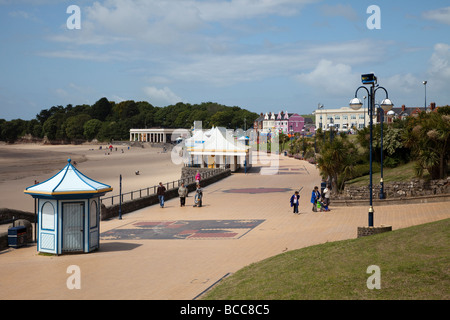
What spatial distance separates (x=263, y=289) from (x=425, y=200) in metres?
16.8

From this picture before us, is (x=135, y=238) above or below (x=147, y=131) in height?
below

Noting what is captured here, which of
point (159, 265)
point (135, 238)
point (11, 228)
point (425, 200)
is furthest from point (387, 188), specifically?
point (11, 228)

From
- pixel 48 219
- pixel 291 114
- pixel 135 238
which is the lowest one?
pixel 135 238

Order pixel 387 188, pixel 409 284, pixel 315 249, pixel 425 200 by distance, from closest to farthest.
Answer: pixel 409 284 < pixel 315 249 < pixel 425 200 < pixel 387 188

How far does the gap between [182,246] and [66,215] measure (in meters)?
4.10

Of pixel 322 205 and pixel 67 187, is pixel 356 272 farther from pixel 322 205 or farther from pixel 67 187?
pixel 322 205

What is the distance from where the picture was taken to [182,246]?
56.9 ft

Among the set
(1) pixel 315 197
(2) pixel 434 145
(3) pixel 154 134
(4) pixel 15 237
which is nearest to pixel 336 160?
(2) pixel 434 145

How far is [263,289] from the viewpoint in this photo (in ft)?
32.8

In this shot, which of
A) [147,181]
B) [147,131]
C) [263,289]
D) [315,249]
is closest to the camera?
[263,289]

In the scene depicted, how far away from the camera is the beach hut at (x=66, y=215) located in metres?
16.1

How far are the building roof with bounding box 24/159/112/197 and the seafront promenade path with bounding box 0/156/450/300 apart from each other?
210 cm
